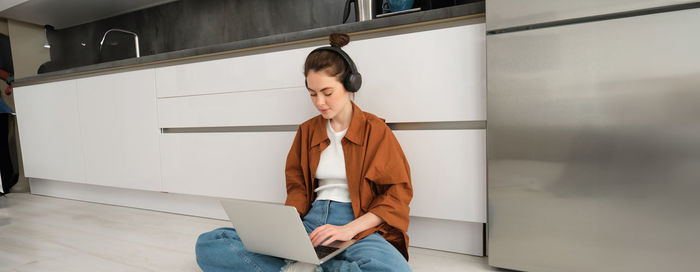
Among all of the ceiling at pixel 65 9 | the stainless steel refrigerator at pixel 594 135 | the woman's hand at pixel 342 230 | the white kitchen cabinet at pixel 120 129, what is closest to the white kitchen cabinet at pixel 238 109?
the white kitchen cabinet at pixel 120 129

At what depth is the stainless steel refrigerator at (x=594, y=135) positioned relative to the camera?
2.70 ft

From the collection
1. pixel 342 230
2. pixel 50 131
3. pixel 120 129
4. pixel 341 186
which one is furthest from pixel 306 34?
pixel 50 131

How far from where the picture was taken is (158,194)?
6.27 ft

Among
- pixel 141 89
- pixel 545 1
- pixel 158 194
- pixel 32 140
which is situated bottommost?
pixel 158 194

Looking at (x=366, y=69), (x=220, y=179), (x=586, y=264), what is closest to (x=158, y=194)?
(x=220, y=179)

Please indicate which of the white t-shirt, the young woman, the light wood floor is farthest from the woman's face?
the light wood floor

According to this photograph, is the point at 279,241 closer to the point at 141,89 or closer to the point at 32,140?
the point at 141,89

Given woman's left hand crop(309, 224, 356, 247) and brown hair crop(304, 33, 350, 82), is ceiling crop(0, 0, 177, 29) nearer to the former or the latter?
brown hair crop(304, 33, 350, 82)

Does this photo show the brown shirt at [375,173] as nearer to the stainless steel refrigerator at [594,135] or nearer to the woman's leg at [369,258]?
the woman's leg at [369,258]

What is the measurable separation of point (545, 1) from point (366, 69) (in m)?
0.55

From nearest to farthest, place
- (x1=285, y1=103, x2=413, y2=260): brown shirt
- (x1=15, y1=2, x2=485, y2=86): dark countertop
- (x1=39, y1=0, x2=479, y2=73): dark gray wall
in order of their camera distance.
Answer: (x1=285, y1=103, x2=413, y2=260): brown shirt, (x1=15, y1=2, x2=485, y2=86): dark countertop, (x1=39, y1=0, x2=479, y2=73): dark gray wall

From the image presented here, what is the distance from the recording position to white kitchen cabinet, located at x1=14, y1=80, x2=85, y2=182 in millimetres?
2115

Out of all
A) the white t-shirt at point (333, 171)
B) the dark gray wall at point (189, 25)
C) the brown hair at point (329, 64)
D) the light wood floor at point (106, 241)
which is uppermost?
the dark gray wall at point (189, 25)

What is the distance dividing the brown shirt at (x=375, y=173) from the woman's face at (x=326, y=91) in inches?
3.3
